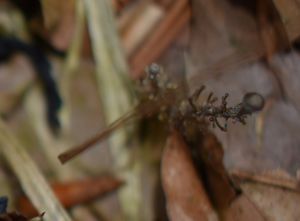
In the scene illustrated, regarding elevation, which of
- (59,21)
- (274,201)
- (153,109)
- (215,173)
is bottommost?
(274,201)

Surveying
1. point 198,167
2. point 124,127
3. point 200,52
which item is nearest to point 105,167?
point 124,127

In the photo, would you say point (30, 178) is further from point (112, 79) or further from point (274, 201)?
point (274, 201)

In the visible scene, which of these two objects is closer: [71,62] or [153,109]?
[153,109]

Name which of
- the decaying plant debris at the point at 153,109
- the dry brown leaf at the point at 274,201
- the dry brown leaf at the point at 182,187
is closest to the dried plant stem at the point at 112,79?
the decaying plant debris at the point at 153,109

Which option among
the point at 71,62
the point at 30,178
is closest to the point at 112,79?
the point at 71,62

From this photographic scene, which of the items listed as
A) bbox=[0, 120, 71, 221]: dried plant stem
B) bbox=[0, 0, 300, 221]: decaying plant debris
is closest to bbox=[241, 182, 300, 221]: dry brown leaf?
bbox=[0, 0, 300, 221]: decaying plant debris

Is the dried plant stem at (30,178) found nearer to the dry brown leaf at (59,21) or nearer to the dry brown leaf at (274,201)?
the dry brown leaf at (59,21)

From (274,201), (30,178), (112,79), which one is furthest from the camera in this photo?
(112,79)

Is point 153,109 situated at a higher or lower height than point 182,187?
higher
